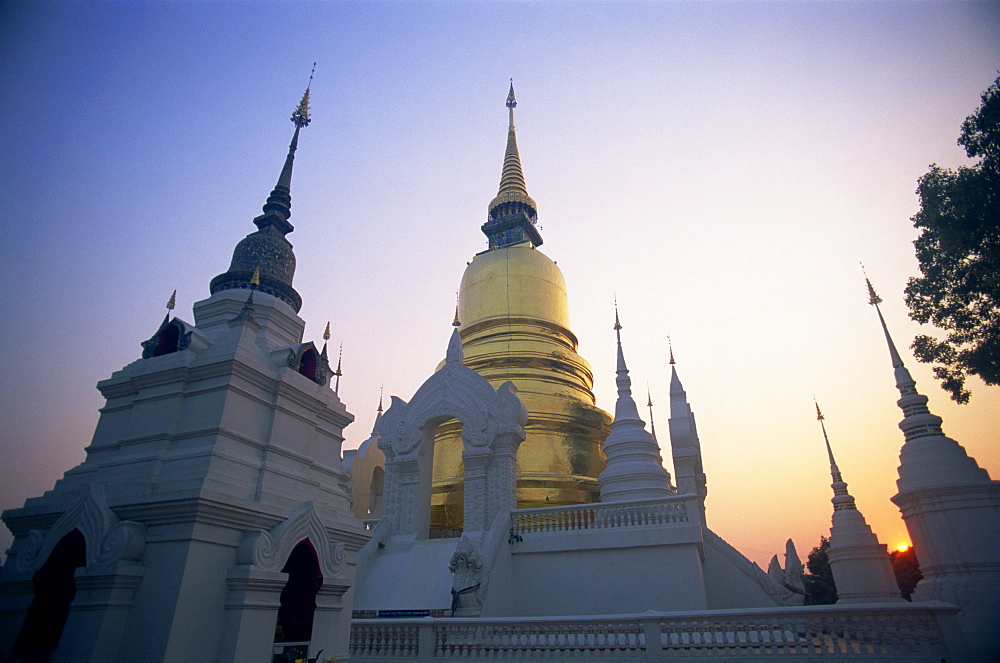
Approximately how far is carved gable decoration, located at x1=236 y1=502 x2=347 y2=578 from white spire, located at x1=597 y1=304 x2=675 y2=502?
25.7 feet

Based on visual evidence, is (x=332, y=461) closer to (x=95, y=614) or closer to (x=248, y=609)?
(x=248, y=609)

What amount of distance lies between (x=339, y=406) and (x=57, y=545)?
11.9ft

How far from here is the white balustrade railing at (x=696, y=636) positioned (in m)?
6.66

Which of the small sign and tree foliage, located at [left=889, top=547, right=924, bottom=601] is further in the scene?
tree foliage, located at [left=889, top=547, right=924, bottom=601]

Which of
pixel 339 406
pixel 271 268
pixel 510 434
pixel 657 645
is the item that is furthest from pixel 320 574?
pixel 510 434

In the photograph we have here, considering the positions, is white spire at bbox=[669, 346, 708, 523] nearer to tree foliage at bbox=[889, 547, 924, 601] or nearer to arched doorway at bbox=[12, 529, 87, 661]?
tree foliage at bbox=[889, 547, 924, 601]

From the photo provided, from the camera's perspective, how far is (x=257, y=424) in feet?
24.0

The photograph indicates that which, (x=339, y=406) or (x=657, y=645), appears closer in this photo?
(x=657, y=645)

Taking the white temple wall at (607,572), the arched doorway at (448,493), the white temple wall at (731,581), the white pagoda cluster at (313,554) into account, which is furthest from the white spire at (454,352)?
the white temple wall at (731,581)

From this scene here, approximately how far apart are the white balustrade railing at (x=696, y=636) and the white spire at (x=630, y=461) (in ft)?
18.2

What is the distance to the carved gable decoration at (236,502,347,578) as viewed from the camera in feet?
20.0

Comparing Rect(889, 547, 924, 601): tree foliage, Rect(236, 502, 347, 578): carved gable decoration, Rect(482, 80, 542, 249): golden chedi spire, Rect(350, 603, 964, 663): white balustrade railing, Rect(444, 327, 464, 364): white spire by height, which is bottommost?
Rect(350, 603, 964, 663): white balustrade railing

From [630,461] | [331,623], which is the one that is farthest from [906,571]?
[331,623]

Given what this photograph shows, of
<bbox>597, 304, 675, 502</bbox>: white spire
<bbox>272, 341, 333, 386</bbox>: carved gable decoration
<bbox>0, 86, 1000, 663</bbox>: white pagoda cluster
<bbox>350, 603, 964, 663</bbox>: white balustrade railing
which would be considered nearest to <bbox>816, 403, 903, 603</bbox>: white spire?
<bbox>0, 86, 1000, 663</bbox>: white pagoda cluster
